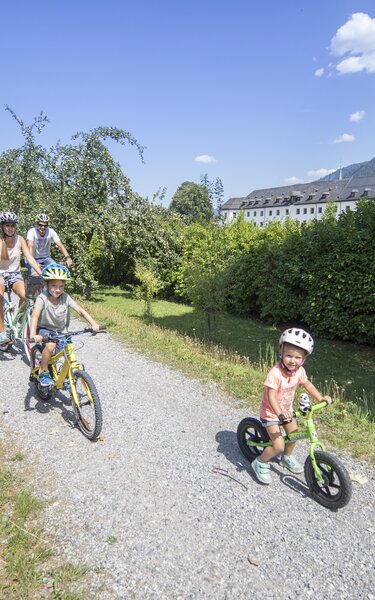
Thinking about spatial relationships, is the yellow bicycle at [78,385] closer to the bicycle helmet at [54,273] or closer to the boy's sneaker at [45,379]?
the boy's sneaker at [45,379]

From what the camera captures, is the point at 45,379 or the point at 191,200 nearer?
the point at 45,379

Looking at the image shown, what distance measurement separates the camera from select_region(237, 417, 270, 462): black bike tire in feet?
12.3

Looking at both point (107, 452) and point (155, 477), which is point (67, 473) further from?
point (155, 477)

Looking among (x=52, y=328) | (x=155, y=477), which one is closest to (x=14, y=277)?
(x=52, y=328)

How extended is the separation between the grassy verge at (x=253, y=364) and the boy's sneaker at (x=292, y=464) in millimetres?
746

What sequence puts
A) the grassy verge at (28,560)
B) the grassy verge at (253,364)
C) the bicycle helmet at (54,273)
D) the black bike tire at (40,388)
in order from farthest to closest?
the black bike tire at (40,388)
the grassy verge at (253,364)
the bicycle helmet at (54,273)
the grassy verge at (28,560)

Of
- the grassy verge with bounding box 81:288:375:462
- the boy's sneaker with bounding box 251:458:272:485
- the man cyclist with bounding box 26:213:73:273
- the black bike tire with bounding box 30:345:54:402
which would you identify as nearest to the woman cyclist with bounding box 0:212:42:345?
the man cyclist with bounding box 26:213:73:273

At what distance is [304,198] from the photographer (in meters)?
89.6

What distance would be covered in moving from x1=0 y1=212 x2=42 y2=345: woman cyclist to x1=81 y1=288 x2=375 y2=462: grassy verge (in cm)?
246

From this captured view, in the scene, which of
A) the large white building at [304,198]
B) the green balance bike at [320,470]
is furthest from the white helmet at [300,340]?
the large white building at [304,198]

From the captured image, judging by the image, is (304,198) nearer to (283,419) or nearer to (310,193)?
(310,193)

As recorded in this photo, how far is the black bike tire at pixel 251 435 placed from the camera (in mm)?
3738

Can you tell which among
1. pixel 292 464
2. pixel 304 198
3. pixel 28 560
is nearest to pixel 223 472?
pixel 292 464

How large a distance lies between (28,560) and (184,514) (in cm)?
116
